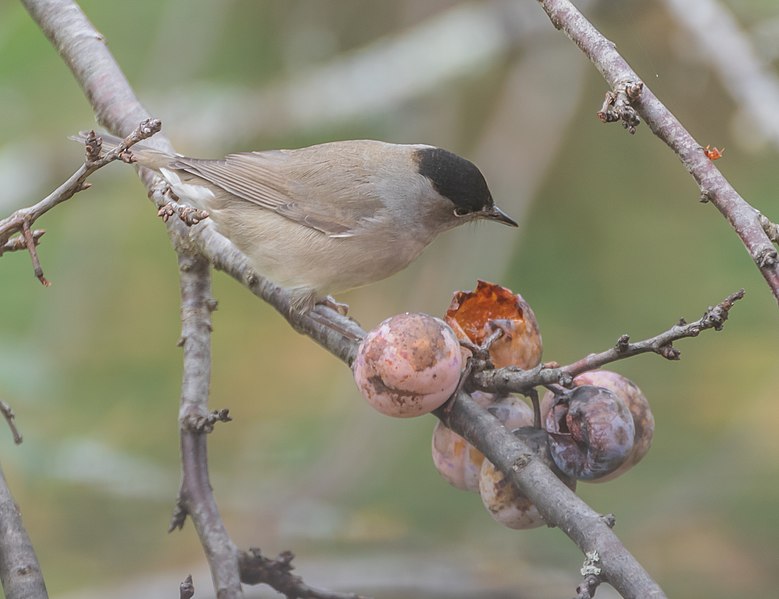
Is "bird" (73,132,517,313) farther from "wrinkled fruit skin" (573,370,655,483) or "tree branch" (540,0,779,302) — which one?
"tree branch" (540,0,779,302)

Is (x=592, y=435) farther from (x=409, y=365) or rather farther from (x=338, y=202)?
(x=338, y=202)

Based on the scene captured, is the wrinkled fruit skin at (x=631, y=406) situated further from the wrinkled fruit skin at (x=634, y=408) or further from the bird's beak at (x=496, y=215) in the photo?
the bird's beak at (x=496, y=215)

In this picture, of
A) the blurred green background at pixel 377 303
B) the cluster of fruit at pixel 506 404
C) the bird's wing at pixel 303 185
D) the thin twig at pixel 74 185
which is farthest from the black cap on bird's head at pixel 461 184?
the thin twig at pixel 74 185

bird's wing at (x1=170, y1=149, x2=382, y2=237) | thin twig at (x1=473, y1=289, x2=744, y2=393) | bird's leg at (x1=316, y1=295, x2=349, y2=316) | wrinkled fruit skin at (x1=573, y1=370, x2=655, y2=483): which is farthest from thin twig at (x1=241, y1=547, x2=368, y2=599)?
bird's wing at (x1=170, y1=149, x2=382, y2=237)

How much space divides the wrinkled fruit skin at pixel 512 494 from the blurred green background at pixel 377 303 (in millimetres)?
1057

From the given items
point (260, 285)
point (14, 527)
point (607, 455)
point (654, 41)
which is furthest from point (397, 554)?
point (654, 41)

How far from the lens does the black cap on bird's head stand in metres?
4.19

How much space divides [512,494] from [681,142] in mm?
848

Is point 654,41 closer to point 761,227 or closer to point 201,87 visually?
point 201,87

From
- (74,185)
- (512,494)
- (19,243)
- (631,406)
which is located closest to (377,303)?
(631,406)

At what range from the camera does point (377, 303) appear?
6.34 metres

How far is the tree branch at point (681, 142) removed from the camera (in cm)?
179

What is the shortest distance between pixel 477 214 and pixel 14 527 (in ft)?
8.82

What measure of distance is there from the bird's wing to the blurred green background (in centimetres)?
102
